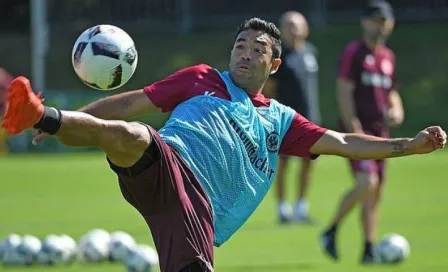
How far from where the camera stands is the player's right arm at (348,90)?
41.9ft

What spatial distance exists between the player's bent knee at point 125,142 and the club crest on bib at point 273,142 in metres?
1.25

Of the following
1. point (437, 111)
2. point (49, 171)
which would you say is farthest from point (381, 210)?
point (437, 111)

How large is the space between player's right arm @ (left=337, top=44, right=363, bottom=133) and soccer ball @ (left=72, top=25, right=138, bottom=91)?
573 centimetres

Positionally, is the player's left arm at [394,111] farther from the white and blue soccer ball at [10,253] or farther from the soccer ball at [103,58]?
the soccer ball at [103,58]

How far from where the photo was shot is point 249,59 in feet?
24.5

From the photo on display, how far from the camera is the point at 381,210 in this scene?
674 inches

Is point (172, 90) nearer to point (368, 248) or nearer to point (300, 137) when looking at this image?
point (300, 137)

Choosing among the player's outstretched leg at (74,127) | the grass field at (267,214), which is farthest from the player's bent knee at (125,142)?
the grass field at (267,214)

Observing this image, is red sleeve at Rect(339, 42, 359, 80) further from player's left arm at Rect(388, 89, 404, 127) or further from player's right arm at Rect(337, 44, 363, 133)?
player's left arm at Rect(388, 89, 404, 127)

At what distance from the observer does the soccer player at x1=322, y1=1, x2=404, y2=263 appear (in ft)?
41.0

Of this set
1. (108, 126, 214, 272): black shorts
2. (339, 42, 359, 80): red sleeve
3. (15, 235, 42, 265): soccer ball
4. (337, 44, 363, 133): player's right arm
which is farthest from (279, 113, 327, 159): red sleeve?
(339, 42, 359, 80): red sleeve

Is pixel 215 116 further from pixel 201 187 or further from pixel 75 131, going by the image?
pixel 75 131

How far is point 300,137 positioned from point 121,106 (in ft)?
4.06

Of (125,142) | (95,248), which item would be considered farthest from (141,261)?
(125,142)
